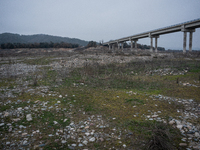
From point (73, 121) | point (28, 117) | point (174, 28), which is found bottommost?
point (73, 121)

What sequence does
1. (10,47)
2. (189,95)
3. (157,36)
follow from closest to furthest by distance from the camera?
1. (189,95)
2. (157,36)
3. (10,47)

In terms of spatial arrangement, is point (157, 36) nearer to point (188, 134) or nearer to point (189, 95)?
point (189, 95)

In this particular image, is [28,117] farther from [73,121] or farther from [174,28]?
[174,28]

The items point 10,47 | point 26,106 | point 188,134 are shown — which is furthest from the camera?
point 10,47

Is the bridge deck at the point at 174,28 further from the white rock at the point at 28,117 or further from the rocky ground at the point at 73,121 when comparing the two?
the white rock at the point at 28,117

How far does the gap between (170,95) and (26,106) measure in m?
6.28

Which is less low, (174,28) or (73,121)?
(174,28)

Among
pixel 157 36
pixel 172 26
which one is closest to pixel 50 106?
pixel 172 26

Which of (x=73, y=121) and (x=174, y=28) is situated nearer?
(x=73, y=121)

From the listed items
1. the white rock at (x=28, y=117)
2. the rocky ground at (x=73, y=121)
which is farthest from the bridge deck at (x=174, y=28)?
the white rock at (x=28, y=117)

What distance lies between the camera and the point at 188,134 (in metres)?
3.19

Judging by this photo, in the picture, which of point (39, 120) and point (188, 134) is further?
point (39, 120)

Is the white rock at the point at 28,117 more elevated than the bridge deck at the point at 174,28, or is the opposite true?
the bridge deck at the point at 174,28

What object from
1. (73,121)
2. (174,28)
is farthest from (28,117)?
(174,28)
